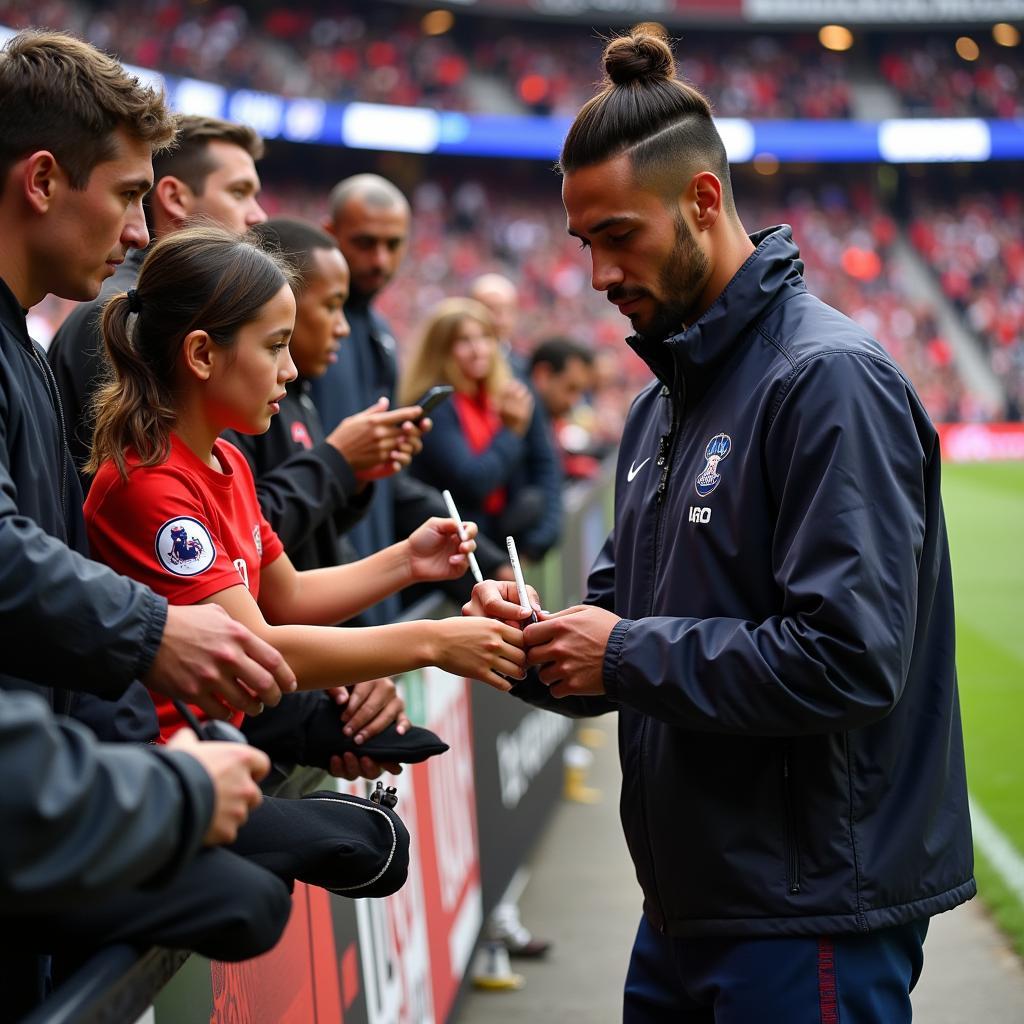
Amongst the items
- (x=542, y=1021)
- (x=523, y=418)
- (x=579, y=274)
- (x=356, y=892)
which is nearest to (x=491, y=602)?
(x=356, y=892)

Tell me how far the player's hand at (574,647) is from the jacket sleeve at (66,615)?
76 cm

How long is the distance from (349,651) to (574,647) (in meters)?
0.46

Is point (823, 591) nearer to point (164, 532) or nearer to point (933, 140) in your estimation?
point (164, 532)

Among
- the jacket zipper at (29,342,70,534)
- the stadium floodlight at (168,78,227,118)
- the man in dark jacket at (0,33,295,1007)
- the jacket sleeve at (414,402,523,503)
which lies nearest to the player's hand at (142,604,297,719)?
the man in dark jacket at (0,33,295,1007)

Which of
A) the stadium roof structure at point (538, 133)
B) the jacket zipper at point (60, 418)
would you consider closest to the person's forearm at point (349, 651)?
the jacket zipper at point (60, 418)

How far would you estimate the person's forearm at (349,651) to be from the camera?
8.29ft

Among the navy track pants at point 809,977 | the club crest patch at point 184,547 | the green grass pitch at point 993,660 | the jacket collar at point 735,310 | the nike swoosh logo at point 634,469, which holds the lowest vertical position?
the green grass pitch at point 993,660

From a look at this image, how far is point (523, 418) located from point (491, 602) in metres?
3.88

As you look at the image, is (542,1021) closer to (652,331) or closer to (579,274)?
(652,331)

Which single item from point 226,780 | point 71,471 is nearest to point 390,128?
point 71,471

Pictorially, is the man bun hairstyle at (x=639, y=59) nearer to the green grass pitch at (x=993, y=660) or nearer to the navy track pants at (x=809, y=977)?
the navy track pants at (x=809, y=977)

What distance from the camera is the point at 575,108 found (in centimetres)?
3547

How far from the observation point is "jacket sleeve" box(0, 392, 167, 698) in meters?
1.78

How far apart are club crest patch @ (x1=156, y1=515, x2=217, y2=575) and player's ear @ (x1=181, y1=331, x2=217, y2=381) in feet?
1.04
